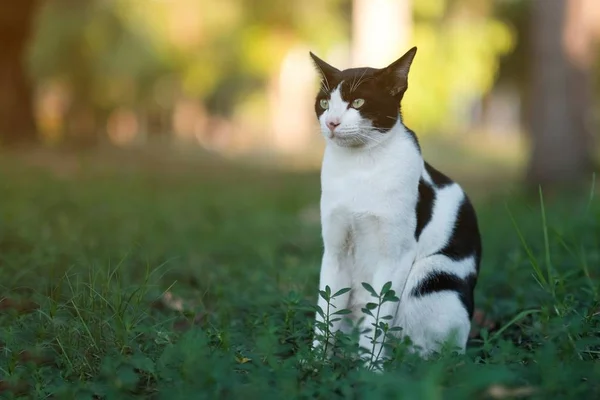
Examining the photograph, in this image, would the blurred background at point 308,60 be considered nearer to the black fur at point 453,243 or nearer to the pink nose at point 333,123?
the black fur at point 453,243

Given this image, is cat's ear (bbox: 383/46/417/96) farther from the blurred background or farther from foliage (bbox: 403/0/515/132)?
foliage (bbox: 403/0/515/132)

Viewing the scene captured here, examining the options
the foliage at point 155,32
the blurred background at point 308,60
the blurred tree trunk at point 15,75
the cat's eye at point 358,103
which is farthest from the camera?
the foliage at point 155,32

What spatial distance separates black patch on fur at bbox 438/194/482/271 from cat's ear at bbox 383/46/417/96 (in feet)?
1.98

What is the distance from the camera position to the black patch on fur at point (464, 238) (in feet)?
9.80

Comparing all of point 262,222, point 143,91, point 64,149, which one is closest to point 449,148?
point 64,149

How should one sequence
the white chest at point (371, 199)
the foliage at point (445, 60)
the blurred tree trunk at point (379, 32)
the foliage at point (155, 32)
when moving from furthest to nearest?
the foliage at point (155, 32), the foliage at point (445, 60), the blurred tree trunk at point (379, 32), the white chest at point (371, 199)

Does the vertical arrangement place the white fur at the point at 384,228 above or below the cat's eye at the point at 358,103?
below

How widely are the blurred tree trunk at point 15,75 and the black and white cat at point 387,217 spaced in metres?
11.0

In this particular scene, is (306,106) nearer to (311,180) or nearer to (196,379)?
(311,180)

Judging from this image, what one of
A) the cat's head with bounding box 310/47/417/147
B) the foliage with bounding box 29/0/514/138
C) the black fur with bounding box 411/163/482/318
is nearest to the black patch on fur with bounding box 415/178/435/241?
the black fur with bounding box 411/163/482/318

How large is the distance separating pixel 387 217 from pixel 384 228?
50 millimetres

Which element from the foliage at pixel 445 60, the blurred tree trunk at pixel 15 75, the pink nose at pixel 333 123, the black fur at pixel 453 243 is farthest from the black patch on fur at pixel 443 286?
the foliage at pixel 445 60

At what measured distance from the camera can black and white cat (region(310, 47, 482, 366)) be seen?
2.82m

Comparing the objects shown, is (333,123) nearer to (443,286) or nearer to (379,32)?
(443,286)
